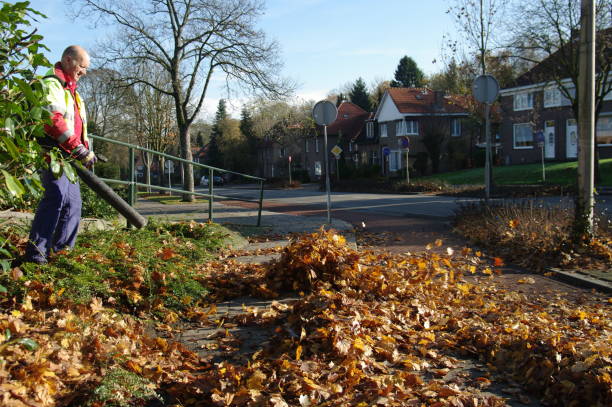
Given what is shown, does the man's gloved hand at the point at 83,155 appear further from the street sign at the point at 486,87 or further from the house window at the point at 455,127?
the house window at the point at 455,127

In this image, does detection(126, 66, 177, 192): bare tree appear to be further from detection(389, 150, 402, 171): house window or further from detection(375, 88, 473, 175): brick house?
detection(389, 150, 402, 171): house window

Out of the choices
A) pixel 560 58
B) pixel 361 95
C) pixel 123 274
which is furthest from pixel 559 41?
pixel 361 95

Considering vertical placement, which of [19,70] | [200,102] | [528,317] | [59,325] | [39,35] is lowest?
[528,317]

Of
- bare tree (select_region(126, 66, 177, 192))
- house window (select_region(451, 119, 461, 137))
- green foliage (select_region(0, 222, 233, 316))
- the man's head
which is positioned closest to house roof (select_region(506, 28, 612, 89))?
green foliage (select_region(0, 222, 233, 316))

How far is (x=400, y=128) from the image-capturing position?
54188 millimetres

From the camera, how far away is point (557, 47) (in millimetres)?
22250

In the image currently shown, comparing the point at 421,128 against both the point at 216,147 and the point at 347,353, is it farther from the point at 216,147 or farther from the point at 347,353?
the point at 347,353

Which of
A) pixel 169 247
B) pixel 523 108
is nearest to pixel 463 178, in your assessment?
pixel 523 108

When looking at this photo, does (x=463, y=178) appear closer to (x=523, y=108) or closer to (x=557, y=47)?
(x=523, y=108)

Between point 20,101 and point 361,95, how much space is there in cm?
7697

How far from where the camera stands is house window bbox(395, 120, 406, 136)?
5366 cm

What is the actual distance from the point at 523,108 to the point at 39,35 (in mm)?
45465

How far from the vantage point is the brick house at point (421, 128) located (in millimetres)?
49406

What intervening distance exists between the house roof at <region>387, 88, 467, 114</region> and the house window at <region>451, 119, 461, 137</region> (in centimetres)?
123
